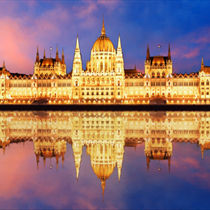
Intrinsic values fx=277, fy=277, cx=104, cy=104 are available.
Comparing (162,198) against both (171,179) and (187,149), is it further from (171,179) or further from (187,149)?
(187,149)

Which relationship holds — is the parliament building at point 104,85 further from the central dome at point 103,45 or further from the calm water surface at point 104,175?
the calm water surface at point 104,175

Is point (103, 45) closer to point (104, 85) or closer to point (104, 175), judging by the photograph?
point (104, 85)

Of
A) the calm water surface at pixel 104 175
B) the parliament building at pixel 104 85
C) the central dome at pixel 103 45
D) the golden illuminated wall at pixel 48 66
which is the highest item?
the central dome at pixel 103 45

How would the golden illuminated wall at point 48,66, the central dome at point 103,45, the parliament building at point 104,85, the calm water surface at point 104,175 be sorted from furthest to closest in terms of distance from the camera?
the golden illuminated wall at point 48,66 → the central dome at point 103,45 → the parliament building at point 104,85 → the calm water surface at point 104,175

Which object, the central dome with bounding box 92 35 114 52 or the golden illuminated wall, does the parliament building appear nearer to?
the central dome with bounding box 92 35 114 52

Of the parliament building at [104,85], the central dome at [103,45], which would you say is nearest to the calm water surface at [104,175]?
the parliament building at [104,85]

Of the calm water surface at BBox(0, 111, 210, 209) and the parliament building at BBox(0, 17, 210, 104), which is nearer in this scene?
the calm water surface at BBox(0, 111, 210, 209)

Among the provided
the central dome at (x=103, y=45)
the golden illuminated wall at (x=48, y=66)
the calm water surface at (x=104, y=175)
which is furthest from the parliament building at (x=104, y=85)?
the calm water surface at (x=104, y=175)

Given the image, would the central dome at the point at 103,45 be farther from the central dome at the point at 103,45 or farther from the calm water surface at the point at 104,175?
the calm water surface at the point at 104,175

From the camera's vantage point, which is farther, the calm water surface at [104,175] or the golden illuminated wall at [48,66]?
the golden illuminated wall at [48,66]

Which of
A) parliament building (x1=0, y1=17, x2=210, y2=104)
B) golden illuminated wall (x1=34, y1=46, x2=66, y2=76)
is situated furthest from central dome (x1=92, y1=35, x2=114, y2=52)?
golden illuminated wall (x1=34, y1=46, x2=66, y2=76)

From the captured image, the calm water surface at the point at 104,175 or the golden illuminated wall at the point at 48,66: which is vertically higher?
the golden illuminated wall at the point at 48,66

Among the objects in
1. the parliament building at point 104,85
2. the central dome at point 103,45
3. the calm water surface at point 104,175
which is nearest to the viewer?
the calm water surface at point 104,175

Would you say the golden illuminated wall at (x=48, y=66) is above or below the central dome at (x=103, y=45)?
below
